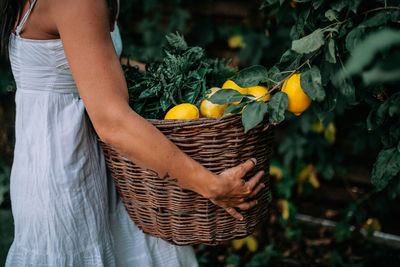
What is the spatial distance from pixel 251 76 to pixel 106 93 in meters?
0.39

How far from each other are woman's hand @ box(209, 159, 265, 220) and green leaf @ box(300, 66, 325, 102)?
0.81 feet

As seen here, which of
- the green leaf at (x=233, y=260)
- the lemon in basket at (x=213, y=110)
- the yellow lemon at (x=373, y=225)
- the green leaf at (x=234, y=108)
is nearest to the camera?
the green leaf at (x=234, y=108)

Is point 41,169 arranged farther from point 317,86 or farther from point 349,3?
point 349,3

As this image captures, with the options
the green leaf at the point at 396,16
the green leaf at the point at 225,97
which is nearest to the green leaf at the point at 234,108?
the green leaf at the point at 225,97

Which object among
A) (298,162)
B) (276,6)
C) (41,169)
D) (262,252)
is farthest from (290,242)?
(41,169)

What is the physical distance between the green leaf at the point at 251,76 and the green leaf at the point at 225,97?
0.04 m

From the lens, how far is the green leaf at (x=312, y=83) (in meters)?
0.81

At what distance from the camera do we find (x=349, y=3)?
2.66 ft

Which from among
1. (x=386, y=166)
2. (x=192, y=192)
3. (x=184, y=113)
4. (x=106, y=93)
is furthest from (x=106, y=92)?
(x=386, y=166)

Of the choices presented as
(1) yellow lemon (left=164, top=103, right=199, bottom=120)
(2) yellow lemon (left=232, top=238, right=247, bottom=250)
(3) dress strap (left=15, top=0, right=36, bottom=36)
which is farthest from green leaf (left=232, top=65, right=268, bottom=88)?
(2) yellow lemon (left=232, top=238, right=247, bottom=250)

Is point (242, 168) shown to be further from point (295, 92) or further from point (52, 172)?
point (52, 172)

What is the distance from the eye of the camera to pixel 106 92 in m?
0.78

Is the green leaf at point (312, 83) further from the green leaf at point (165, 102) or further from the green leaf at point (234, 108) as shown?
the green leaf at point (165, 102)

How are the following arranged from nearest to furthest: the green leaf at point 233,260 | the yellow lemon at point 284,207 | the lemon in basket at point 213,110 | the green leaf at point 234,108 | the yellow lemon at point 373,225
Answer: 1. the green leaf at point 234,108
2. the lemon in basket at point 213,110
3. the yellow lemon at point 373,225
4. the green leaf at point 233,260
5. the yellow lemon at point 284,207
